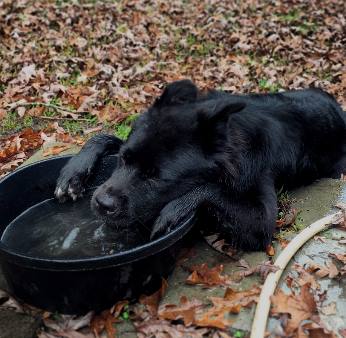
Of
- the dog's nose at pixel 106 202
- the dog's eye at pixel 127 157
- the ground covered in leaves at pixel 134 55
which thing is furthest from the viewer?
the ground covered in leaves at pixel 134 55

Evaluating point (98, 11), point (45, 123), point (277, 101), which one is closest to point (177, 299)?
point (277, 101)

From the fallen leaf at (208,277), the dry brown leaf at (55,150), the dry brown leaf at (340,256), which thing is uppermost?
the dry brown leaf at (55,150)

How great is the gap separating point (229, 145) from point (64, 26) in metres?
6.61

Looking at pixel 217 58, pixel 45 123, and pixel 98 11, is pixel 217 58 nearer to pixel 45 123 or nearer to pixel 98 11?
pixel 98 11

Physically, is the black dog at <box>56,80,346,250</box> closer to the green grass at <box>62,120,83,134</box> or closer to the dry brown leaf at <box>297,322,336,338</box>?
the dry brown leaf at <box>297,322,336,338</box>

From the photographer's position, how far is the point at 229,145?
3664mm

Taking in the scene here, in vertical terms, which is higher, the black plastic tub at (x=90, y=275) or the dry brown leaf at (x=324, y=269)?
the black plastic tub at (x=90, y=275)

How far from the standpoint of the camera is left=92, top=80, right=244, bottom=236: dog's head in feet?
11.7

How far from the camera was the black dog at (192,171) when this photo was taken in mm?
3557

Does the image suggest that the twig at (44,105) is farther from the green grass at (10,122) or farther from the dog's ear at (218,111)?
the dog's ear at (218,111)

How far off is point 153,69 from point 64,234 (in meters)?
4.58

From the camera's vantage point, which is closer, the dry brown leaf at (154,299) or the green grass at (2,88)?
the dry brown leaf at (154,299)

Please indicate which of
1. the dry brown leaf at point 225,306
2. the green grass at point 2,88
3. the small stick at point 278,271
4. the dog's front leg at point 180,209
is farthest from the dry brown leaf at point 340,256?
the green grass at point 2,88

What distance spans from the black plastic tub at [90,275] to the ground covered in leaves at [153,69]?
13 centimetres
